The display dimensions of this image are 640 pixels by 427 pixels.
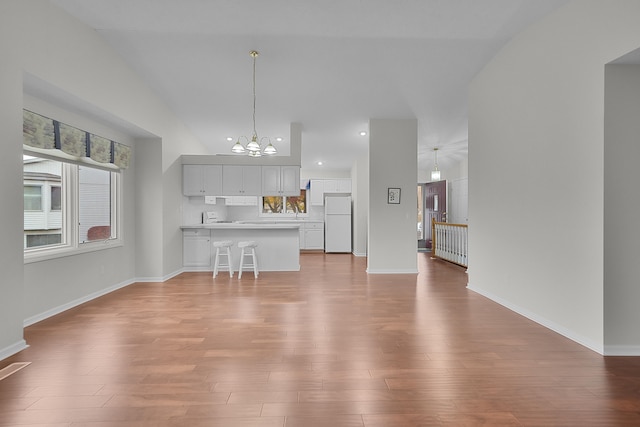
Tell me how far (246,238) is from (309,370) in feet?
13.7

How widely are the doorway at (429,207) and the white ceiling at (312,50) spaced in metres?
4.30

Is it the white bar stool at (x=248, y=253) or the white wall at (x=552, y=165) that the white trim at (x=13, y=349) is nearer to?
the white bar stool at (x=248, y=253)

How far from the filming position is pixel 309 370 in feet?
7.22

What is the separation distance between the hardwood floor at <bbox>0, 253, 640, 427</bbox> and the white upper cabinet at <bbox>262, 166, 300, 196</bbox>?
2952 millimetres

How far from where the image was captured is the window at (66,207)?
3344 millimetres

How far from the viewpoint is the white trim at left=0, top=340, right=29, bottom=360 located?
238 cm

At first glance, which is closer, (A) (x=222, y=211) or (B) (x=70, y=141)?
(B) (x=70, y=141)

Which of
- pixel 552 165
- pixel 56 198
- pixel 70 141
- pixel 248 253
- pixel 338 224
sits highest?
pixel 70 141

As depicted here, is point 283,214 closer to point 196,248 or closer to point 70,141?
point 196,248

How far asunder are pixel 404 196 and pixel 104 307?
4.93m

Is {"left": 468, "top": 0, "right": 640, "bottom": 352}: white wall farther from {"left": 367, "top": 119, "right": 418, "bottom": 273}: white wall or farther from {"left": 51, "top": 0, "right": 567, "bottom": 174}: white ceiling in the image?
{"left": 367, "top": 119, "right": 418, "bottom": 273}: white wall

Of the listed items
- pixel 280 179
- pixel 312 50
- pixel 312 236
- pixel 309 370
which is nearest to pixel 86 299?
pixel 309 370

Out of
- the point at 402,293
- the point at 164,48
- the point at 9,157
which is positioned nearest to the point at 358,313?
the point at 402,293

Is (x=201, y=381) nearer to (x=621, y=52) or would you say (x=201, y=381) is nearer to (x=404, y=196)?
(x=621, y=52)
